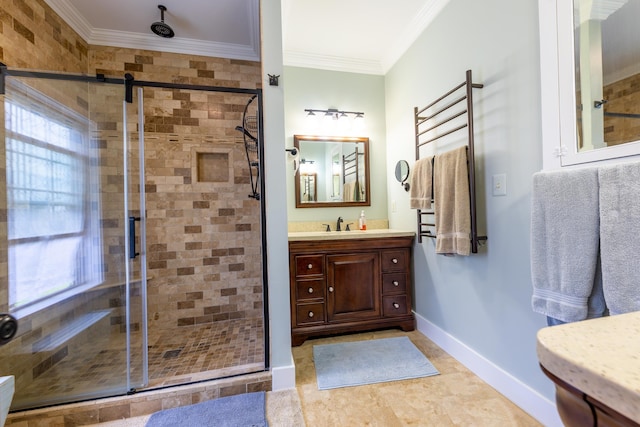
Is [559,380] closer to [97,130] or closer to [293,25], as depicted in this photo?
[97,130]

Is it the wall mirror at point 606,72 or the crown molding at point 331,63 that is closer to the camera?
the wall mirror at point 606,72

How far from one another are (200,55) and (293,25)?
3.35 ft

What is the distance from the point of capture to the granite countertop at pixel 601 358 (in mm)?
302

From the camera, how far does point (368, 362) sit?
1.85 m

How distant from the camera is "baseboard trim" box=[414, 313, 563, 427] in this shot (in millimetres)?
1272

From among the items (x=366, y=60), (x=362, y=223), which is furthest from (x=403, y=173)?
(x=366, y=60)

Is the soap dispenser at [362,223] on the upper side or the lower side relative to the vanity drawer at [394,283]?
upper

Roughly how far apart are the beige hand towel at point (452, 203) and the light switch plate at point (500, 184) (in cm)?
15

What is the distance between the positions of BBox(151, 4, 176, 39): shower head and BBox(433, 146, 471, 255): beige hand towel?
248 cm

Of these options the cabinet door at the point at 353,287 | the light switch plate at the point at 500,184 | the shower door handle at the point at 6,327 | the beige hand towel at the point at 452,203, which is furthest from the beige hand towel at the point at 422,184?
the shower door handle at the point at 6,327

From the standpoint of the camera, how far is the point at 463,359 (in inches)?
71.1

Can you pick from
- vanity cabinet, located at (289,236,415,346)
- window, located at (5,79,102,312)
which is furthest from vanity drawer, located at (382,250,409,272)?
window, located at (5,79,102,312)

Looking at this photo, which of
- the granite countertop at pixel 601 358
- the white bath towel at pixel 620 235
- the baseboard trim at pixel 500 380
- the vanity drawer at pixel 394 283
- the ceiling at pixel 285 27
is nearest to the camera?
the granite countertop at pixel 601 358

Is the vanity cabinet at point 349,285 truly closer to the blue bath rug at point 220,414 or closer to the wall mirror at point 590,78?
the blue bath rug at point 220,414
